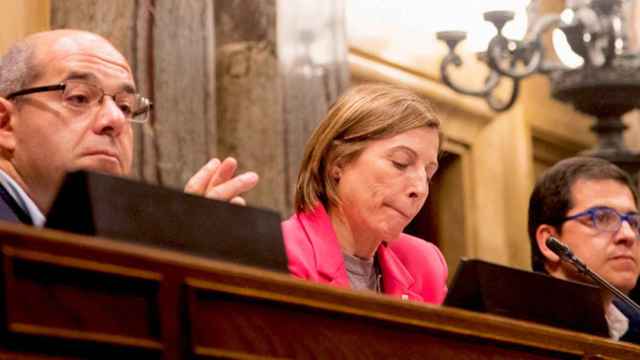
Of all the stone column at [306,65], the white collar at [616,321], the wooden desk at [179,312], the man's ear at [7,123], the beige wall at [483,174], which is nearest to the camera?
the wooden desk at [179,312]

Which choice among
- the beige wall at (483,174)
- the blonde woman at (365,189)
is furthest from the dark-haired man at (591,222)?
the beige wall at (483,174)

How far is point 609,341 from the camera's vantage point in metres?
2.76

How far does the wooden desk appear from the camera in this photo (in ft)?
6.42

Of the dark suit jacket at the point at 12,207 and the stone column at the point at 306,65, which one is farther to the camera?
the stone column at the point at 306,65

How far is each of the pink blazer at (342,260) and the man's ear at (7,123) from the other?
58 centimetres

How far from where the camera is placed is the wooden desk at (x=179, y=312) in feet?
6.42

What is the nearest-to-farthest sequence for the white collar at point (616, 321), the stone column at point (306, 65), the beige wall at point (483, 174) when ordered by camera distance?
the white collar at point (616, 321) < the stone column at point (306, 65) < the beige wall at point (483, 174)

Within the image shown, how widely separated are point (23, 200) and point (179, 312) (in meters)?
0.97

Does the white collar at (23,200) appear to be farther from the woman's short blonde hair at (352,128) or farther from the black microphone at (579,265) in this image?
the black microphone at (579,265)

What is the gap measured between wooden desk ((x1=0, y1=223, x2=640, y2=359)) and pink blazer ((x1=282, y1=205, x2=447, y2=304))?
681 millimetres

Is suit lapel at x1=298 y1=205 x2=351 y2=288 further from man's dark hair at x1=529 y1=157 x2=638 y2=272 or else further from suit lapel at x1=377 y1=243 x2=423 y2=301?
man's dark hair at x1=529 y1=157 x2=638 y2=272

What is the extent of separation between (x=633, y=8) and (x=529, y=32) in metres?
0.45

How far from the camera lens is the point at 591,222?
12.9 ft

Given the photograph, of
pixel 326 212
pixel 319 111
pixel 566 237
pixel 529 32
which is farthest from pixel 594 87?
pixel 326 212
